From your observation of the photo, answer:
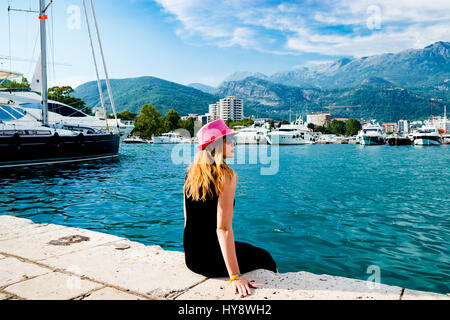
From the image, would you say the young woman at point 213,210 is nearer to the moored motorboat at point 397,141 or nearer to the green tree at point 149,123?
the moored motorboat at point 397,141

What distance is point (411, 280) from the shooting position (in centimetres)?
511

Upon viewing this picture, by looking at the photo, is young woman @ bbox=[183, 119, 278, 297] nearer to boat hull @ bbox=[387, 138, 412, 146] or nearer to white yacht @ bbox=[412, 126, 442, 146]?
white yacht @ bbox=[412, 126, 442, 146]

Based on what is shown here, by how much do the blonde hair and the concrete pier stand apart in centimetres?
91

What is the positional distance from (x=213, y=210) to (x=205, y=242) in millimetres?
355

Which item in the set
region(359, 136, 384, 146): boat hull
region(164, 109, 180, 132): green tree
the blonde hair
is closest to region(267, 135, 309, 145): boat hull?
region(359, 136, 384, 146): boat hull

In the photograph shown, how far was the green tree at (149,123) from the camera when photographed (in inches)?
4596

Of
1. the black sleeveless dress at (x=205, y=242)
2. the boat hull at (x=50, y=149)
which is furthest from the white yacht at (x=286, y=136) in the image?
the black sleeveless dress at (x=205, y=242)

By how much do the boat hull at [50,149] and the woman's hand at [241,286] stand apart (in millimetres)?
22689

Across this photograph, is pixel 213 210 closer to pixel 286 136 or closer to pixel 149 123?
pixel 286 136

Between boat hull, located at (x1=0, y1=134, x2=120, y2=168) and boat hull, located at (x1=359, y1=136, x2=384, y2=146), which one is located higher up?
boat hull, located at (x1=359, y1=136, x2=384, y2=146)

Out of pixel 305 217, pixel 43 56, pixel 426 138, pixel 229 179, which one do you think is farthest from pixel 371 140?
pixel 229 179

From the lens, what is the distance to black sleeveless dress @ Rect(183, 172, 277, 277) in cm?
320

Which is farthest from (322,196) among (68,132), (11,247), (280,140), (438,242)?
(280,140)

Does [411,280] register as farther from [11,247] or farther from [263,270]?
[11,247]
